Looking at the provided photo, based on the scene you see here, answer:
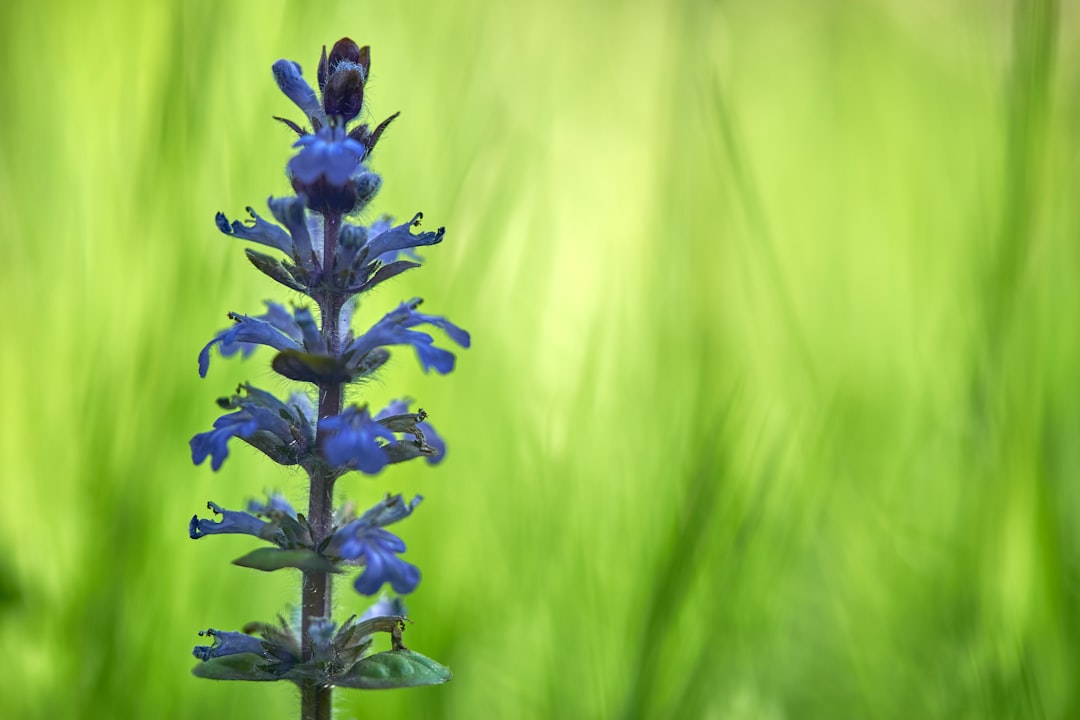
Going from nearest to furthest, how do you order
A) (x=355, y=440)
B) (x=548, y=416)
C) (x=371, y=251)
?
(x=355, y=440) < (x=371, y=251) < (x=548, y=416)

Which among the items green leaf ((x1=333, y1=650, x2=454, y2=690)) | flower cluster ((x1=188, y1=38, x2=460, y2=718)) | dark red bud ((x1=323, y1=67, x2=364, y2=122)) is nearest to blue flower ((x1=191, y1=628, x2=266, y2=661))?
flower cluster ((x1=188, y1=38, x2=460, y2=718))

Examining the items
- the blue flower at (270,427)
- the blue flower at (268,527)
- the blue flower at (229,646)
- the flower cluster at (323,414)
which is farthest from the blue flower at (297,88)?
the blue flower at (229,646)

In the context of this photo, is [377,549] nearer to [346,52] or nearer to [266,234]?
[266,234]

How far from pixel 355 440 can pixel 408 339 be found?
0.20 m

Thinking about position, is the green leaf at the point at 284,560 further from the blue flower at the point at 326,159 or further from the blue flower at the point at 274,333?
the blue flower at the point at 326,159

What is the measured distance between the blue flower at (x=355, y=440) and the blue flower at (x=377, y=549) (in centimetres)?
11

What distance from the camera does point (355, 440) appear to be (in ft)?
4.48

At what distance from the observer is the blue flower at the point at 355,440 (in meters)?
1.35

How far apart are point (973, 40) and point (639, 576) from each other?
6.13 feet

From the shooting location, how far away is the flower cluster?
146 centimetres

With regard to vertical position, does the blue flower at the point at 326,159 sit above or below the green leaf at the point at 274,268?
above

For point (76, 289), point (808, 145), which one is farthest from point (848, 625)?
point (808, 145)

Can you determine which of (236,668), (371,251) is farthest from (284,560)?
(371,251)

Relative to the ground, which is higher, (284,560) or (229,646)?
(284,560)
